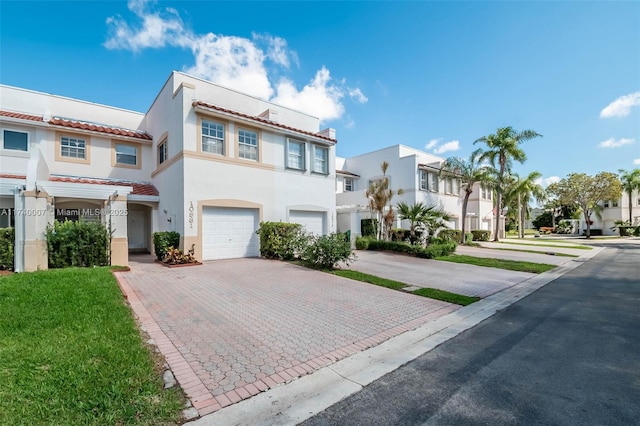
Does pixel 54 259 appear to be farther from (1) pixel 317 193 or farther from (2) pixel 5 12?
(1) pixel 317 193

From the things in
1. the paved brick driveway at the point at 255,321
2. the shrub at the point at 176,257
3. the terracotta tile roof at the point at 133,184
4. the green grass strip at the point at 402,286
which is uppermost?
the terracotta tile roof at the point at 133,184

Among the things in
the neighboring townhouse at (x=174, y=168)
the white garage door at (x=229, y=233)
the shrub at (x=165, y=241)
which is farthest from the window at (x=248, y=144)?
the shrub at (x=165, y=241)

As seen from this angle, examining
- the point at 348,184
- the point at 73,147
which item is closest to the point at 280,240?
the point at 73,147

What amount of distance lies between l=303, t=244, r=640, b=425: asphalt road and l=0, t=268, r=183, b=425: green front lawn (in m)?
1.87

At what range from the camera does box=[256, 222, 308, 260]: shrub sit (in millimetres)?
14195

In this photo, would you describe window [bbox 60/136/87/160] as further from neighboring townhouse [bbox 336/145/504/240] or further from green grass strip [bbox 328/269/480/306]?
neighboring townhouse [bbox 336/145/504/240]

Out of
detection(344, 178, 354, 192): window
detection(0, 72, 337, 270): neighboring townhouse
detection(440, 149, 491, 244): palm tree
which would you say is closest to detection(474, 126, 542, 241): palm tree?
detection(440, 149, 491, 244): palm tree

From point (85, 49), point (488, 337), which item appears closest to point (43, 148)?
point (85, 49)

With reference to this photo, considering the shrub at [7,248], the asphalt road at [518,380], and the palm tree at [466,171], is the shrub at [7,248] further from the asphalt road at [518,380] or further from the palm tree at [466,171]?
the palm tree at [466,171]

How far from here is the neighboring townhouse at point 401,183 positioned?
25094 mm

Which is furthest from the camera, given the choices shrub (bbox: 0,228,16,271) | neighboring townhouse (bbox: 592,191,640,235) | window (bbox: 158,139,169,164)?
neighboring townhouse (bbox: 592,191,640,235)

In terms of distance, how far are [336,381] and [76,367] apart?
3.29 m

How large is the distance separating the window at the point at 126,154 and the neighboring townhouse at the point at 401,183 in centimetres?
1386

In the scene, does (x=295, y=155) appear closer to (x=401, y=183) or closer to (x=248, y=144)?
(x=248, y=144)
